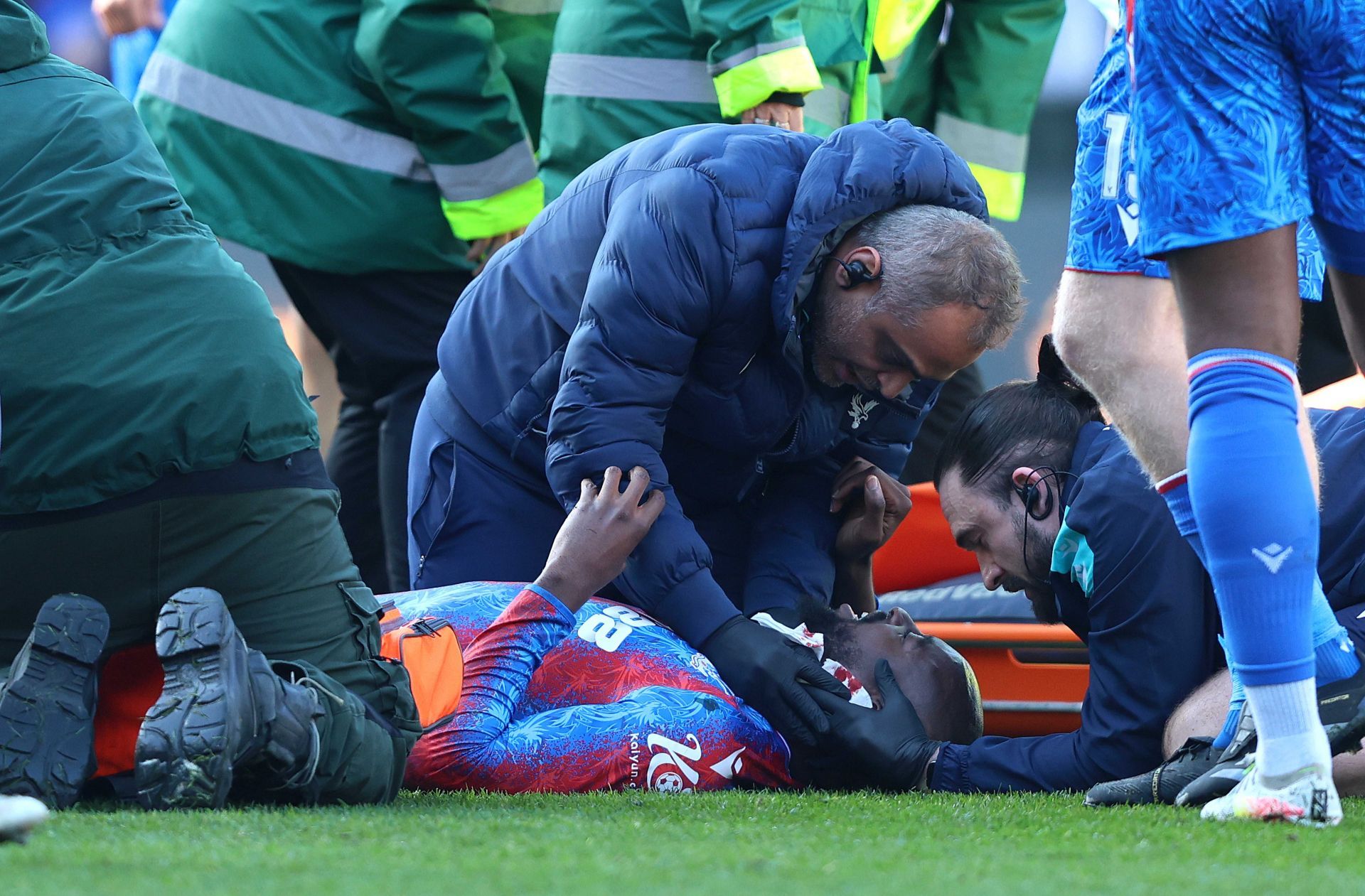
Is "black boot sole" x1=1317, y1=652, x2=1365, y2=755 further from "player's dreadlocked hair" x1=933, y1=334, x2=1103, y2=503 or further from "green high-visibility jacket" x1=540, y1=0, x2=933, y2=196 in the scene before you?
"green high-visibility jacket" x1=540, y1=0, x2=933, y2=196

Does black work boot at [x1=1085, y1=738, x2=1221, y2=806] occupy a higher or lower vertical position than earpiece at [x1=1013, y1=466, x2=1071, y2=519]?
lower

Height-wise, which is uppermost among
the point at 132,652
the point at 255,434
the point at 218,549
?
the point at 255,434

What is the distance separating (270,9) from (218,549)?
202cm

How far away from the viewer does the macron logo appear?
1.85 m

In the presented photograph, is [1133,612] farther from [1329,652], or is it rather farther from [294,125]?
[294,125]

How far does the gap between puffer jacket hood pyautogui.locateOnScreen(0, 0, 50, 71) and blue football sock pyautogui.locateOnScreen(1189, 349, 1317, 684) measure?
152cm

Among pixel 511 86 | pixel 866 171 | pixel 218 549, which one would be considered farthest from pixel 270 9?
pixel 218 549

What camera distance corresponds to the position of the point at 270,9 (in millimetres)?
3791

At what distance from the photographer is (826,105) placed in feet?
12.1

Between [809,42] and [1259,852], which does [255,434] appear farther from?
[809,42]

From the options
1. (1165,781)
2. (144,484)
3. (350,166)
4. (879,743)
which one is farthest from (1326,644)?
(350,166)

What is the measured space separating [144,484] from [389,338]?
180cm

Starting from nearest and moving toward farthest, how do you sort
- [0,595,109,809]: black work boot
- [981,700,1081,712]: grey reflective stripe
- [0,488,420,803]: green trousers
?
[0,595,109,809]: black work boot → [0,488,420,803]: green trousers → [981,700,1081,712]: grey reflective stripe

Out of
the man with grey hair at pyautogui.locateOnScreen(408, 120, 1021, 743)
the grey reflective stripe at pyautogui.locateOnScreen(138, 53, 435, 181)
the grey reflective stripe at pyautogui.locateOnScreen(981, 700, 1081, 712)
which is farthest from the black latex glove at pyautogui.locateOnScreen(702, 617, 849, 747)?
the grey reflective stripe at pyautogui.locateOnScreen(138, 53, 435, 181)
